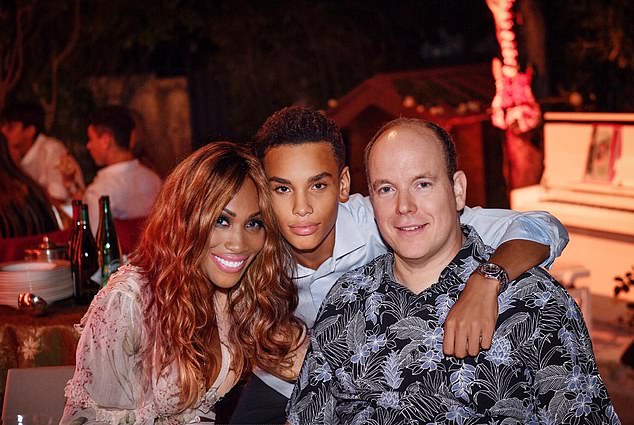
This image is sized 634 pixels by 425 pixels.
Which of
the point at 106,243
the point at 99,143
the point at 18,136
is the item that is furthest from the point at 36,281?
the point at 18,136

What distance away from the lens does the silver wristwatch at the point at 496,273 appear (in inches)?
90.7

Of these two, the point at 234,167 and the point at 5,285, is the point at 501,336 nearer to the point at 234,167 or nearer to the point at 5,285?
the point at 234,167

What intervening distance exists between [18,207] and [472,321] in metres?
2.85

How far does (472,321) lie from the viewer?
2230mm

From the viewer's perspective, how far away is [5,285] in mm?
3402

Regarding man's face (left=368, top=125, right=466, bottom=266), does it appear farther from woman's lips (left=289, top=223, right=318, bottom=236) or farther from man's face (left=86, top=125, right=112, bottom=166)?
man's face (left=86, top=125, right=112, bottom=166)

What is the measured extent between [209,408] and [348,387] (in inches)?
18.9

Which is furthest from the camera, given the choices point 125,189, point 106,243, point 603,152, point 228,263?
point 603,152

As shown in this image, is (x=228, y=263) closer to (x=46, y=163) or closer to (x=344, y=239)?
(x=344, y=239)

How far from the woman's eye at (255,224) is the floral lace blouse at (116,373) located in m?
0.36

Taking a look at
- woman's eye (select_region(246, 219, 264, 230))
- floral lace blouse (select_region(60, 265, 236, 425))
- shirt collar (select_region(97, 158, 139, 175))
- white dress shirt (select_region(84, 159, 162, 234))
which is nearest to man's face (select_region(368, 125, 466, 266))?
woman's eye (select_region(246, 219, 264, 230))

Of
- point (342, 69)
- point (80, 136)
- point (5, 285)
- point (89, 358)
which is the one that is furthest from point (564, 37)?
point (89, 358)

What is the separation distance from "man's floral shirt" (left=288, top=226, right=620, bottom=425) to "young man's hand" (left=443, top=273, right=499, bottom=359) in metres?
0.05

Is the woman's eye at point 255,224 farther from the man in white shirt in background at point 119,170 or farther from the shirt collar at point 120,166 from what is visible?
the shirt collar at point 120,166
